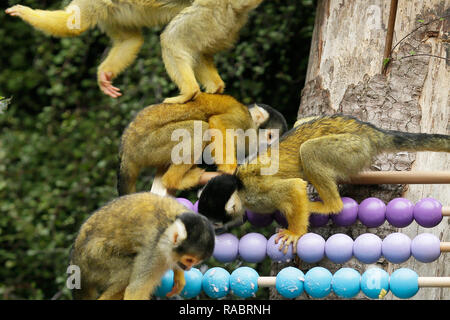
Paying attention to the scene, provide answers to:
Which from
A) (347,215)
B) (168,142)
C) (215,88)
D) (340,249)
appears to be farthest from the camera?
(215,88)

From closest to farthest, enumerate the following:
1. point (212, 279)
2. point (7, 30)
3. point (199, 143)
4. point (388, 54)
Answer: point (212, 279) < point (199, 143) < point (388, 54) < point (7, 30)

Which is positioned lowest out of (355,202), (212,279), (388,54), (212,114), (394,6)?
(212,279)

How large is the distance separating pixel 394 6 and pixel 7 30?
453 centimetres

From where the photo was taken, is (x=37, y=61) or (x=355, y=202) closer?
(x=355, y=202)

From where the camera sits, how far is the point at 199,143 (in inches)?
142

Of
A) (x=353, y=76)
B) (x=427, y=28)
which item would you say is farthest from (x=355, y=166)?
(x=427, y=28)

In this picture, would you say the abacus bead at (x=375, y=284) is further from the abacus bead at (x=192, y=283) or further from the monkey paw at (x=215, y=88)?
the monkey paw at (x=215, y=88)

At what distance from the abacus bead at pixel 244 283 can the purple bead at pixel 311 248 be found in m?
0.26

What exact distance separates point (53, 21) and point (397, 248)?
235 centimetres

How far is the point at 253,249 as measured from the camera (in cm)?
317

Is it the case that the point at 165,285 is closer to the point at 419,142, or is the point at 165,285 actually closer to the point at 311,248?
the point at 311,248

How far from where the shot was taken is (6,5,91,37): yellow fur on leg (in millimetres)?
3883

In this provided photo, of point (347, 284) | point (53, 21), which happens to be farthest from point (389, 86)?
point (53, 21)

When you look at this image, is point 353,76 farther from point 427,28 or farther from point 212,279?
point 212,279
